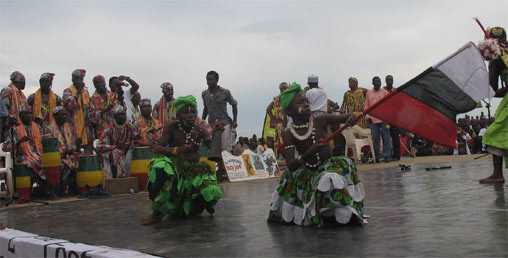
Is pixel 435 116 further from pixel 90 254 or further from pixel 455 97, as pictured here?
pixel 90 254

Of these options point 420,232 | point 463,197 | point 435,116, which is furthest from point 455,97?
point 420,232

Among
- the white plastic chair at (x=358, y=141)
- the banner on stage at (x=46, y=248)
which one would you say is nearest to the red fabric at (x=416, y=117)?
the banner on stage at (x=46, y=248)

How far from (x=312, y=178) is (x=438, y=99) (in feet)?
5.66

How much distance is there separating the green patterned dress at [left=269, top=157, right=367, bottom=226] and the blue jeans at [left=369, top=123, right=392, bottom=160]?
10.2 m

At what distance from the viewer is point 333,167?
21.0 ft

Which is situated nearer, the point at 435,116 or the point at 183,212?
the point at 435,116

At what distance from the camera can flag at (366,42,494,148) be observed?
706 cm

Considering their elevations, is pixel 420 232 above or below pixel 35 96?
below

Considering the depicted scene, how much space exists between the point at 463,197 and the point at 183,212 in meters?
3.39

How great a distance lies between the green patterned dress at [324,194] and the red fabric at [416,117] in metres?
0.90

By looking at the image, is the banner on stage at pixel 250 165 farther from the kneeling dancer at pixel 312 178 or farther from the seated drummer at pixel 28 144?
the kneeling dancer at pixel 312 178

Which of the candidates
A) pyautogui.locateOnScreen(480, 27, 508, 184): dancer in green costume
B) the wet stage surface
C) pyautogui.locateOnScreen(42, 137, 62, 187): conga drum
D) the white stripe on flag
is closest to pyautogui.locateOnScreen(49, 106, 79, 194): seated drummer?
pyautogui.locateOnScreen(42, 137, 62, 187): conga drum

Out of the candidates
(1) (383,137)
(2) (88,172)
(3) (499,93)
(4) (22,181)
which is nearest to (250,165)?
(1) (383,137)

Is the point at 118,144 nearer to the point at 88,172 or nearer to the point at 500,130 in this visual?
the point at 88,172
